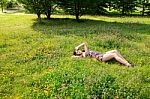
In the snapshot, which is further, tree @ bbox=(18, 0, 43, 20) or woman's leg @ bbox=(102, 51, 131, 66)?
tree @ bbox=(18, 0, 43, 20)

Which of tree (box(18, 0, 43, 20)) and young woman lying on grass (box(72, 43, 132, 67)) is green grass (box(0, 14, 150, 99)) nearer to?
young woman lying on grass (box(72, 43, 132, 67))

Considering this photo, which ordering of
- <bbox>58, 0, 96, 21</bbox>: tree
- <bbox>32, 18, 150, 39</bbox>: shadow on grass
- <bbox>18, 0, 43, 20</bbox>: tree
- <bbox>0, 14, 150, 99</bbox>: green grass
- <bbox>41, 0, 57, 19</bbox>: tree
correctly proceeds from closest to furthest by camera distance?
1. <bbox>0, 14, 150, 99</bbox>: green grass
2. <bbox>32, 18, 150, 39</bbox>: shadow on grass
3. <bbox>18, 0, 43, 20</bbox>: tree
4. <bbox>41, 0, 57, 19</bbox>: tree
5. <bbox>58, 0, 96, 21</bbox>: tree

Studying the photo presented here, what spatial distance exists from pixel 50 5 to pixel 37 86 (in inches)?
1011

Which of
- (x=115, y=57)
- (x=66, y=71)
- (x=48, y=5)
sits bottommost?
(x=66, y=71)

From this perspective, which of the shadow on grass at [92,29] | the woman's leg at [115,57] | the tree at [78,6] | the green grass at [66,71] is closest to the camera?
the green grass at [66,71]

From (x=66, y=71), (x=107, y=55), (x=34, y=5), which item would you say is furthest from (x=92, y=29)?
(x=66, y=71)

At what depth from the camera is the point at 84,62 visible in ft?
47.5

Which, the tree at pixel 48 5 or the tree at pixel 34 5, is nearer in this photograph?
the tree at pixel 34 5

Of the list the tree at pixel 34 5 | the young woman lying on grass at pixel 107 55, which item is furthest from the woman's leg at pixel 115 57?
the tree at pixel 34 5

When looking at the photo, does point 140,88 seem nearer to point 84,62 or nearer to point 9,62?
point 84,62

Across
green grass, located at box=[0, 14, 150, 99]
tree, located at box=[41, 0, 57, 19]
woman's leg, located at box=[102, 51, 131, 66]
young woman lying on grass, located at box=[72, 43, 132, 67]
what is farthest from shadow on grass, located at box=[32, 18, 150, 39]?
woman's leg, located at box=[102, 51, 131, 66]

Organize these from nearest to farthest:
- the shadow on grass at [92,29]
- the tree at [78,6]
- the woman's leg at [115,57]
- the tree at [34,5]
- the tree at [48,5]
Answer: the woman's leg at [115,57]
the shadow on grass at [92,29]
the tree at [34,5]
the tree at [48,5]
the tree at [78,6]

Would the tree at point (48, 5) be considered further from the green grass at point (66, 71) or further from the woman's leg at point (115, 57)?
the woman's leg at point (115, 57)

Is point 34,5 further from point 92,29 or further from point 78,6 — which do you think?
point 92,29
